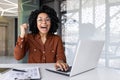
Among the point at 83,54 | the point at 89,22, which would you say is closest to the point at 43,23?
the point at 83,54

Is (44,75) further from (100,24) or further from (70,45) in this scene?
(70,45)

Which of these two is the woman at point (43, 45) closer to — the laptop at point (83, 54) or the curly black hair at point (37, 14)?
the curly black hair at point (37, 14)

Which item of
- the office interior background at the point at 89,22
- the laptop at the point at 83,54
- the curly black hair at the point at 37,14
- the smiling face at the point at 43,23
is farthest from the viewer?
the office interior background at the point at 89,22

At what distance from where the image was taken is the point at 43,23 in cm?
199

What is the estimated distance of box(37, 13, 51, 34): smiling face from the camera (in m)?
1.99

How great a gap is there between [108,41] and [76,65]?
3.84 m

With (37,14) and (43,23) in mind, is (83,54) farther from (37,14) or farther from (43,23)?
(37,14)

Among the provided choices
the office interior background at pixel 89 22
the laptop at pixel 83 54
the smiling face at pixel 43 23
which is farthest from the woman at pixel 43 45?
the office interior background at pixel 89 22

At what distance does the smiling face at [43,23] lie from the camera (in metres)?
1.99

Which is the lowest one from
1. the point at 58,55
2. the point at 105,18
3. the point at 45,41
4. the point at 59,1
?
the point at 58,55

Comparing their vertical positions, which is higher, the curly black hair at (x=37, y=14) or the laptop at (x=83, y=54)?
the curly black hair at (x=37, y=14)

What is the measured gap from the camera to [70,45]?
6.11 m

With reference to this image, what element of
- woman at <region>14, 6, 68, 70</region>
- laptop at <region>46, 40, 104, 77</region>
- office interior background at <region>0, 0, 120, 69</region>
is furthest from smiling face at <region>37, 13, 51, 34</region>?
office interior background at <region>0, 0, 120, 69</region>

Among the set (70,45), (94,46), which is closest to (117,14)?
(70,45)
